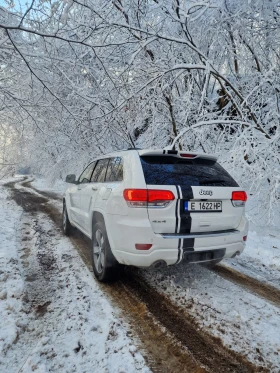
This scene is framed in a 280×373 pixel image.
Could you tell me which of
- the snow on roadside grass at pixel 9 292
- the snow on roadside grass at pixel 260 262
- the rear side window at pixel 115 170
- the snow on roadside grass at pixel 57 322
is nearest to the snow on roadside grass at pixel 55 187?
the snow on roadside grass at pixel 9 292

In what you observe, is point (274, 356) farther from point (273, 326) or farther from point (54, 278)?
point (54, 278)

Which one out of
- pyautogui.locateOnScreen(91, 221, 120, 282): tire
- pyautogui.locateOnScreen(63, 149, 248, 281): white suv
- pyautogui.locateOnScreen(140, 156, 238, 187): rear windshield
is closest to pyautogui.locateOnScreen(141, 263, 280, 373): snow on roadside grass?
pyautogui.locateOnScreen(63, 149, 248, 281): white suv

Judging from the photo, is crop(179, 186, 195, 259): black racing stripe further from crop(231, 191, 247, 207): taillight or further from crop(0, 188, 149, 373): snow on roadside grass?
crop(0, 188, 149, 373): snow on roadside grass

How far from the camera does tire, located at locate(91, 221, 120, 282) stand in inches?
139

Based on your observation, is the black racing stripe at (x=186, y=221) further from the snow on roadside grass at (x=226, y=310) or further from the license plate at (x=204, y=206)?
the snow on roadside grass at (x=226, y=310)

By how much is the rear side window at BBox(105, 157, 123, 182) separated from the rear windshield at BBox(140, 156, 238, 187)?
42 centimetres

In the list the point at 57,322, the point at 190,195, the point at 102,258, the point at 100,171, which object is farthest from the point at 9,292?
the point at 190,195

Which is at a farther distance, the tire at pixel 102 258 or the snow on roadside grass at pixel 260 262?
the snow on roadside grass at pixel 260 262

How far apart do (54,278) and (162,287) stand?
162 cm

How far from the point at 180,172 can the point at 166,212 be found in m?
0.62

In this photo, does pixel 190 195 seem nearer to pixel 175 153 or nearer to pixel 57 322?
pixel 175 153

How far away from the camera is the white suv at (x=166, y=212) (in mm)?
3059

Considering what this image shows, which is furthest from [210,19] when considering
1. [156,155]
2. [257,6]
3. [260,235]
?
[260,235]

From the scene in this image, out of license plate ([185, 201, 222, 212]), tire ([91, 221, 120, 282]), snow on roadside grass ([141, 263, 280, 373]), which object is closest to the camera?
snow on roadside grass ([141, 263, 280, 373])
